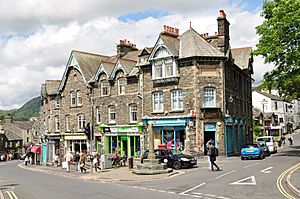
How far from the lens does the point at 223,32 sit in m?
35.6

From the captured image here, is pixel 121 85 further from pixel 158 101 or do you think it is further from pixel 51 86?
pixel 51 86

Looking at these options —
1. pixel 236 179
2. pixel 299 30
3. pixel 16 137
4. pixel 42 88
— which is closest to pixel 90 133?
pixel 236 179

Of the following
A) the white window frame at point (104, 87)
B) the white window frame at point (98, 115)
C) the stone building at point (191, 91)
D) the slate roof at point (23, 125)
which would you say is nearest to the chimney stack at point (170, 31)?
the stone building at point (191, 91)

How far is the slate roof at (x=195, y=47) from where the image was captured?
3372cm

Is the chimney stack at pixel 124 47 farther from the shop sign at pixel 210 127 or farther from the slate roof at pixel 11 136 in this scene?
the slate roof at pixel 11 136

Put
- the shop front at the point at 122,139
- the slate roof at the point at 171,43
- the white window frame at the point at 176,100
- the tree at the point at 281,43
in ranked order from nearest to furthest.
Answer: the tree at the point at 281,43 < the white window frame at the point at 176,100 < the slate roof at the point at 171,43 < the shop front at the point at 122,139

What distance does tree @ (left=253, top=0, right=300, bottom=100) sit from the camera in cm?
2741

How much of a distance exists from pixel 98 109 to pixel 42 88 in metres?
14.9

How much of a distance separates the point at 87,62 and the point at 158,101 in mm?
13704

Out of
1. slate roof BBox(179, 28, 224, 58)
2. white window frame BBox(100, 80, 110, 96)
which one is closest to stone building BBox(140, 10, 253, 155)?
slate roof BBox(179, 28, 224, 58)

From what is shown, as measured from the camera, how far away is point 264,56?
29.0 meters

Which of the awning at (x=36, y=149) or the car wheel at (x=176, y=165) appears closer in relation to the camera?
the car wheel at (x=176, y=165)

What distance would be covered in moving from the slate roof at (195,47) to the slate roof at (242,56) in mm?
8792

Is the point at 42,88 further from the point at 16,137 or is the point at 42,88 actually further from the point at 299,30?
the point at 16,137
